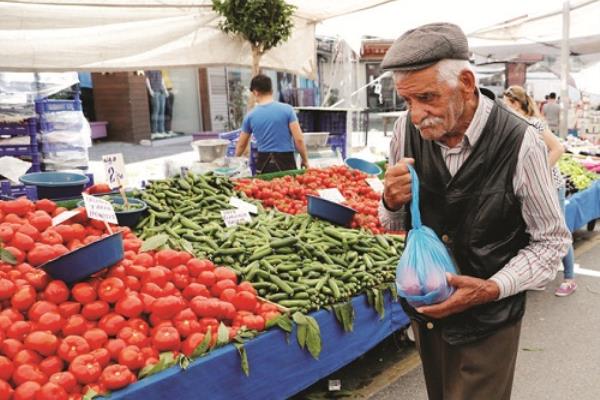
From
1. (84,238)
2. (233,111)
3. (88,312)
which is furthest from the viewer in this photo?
(233,111)

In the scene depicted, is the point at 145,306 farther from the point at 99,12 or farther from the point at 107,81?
the point at 107,81

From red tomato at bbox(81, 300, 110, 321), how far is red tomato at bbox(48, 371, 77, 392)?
1.22 feet

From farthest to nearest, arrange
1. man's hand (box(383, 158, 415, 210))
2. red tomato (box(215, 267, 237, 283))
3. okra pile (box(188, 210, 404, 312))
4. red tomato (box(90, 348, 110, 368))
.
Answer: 1. okra pile (box(188, 210, 404, 312))
2. red tomato (box(215, 267, 237, 283))
3. red tomato (box(90, 348, 110, 368))
4. man's hand (box(383, 158, 415, 210))

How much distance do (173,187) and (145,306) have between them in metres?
2.19

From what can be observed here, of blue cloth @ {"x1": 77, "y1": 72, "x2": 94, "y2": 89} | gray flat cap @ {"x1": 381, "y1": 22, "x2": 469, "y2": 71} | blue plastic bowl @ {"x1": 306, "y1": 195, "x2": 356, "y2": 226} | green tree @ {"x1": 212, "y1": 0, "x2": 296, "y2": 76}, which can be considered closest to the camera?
gray flat cap @ {"x1": 381, "y1": 22, "x2": 469, "y2": 71}

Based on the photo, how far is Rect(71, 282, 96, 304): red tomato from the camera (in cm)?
263

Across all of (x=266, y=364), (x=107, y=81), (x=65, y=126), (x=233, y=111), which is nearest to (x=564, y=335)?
(x=266, y=364)

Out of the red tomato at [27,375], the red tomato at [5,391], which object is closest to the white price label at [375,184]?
the red tomato at [27,375]

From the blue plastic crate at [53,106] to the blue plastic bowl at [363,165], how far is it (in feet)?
12.7

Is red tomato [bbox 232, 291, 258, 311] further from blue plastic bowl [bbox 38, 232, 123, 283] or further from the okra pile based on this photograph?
blue plastic bowl [bbox 38, 232, 123, 283]

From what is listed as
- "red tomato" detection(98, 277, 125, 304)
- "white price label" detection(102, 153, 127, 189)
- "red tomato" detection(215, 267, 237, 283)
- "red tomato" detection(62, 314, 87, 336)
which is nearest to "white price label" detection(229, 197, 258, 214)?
"white price label" detection(102, 153, 127, 189)

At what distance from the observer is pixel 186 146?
16.6m

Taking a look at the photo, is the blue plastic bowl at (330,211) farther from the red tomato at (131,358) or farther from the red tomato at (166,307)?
the red tomato at (131,358)

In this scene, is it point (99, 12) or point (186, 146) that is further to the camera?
point (186, 146)
